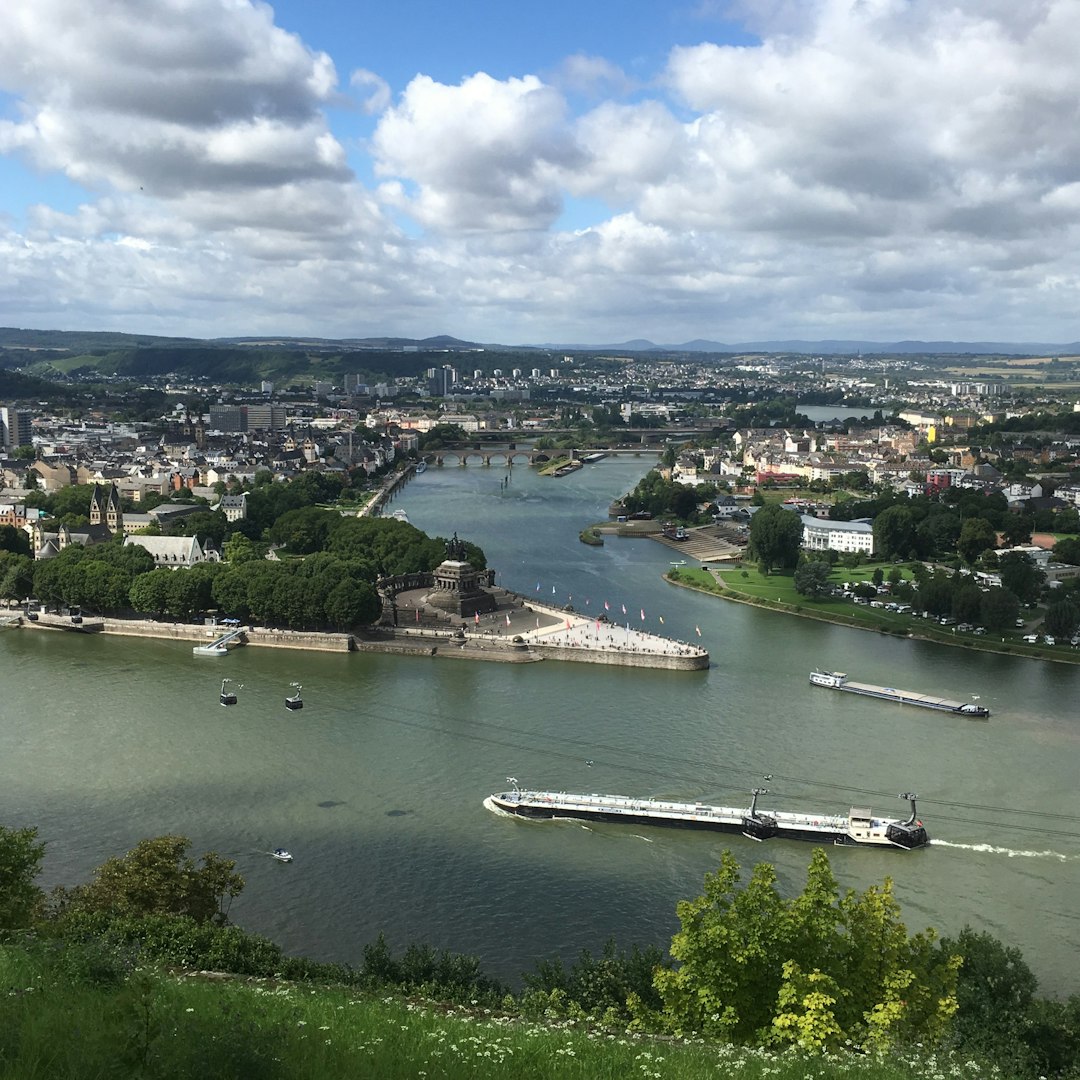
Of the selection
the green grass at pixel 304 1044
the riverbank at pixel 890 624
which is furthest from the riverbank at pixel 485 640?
the green grass at pixel 304 1044

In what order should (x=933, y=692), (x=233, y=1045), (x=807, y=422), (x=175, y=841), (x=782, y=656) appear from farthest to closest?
(x=807, y=422)
(x=782, y=656)
(x=933, y=692)
(x=175, y=841)
(x=233, y=1045)

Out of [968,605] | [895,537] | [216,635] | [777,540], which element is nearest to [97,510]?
[216,635]

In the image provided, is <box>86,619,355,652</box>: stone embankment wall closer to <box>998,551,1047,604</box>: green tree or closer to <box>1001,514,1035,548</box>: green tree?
<box>998,551,1047,604</box>: green tree

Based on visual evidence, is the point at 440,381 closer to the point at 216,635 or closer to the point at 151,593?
the point at 151,593

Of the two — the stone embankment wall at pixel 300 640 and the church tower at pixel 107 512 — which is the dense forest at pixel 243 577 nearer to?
the stone embankment wall at pixel 300 640

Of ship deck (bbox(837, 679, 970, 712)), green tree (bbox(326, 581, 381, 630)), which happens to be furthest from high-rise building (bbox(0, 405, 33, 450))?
ship deck (bbox(837, 679, 970, 712))

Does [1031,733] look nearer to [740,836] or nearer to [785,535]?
[740,836]

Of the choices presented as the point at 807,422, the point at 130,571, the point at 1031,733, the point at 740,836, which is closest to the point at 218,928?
the point at 740,836
